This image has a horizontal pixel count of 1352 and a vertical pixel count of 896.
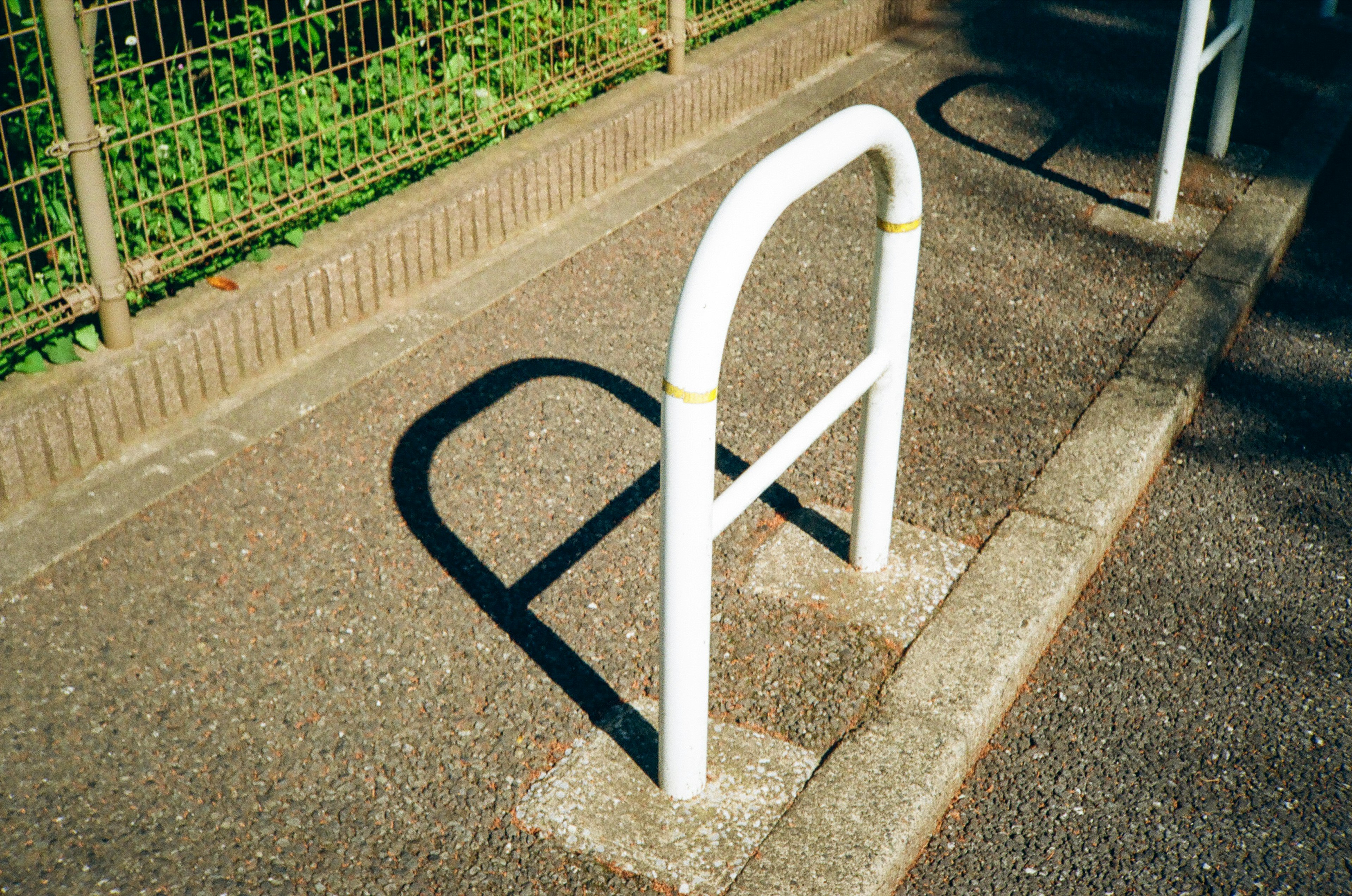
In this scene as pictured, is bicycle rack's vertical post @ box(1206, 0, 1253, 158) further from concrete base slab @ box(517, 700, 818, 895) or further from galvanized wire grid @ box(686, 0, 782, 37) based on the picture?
concrete base slab @ box(517, 700, 818, 895)

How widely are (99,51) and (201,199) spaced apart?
1.67 m

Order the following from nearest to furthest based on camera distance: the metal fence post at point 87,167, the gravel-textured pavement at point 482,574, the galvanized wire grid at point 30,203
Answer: the gravel-textured pavement at point 482,574, the metal fence post at point 87,167, the galvanized wire grid at point 30,203

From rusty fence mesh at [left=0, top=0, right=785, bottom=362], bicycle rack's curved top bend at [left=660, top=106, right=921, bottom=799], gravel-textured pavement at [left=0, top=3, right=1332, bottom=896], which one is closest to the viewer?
bicycle rack's curved top bend at [left=660, top=106, right=921, bottom=799]

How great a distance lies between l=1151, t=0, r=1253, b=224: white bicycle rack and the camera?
4520 millimetres

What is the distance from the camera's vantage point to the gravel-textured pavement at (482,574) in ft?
8.09

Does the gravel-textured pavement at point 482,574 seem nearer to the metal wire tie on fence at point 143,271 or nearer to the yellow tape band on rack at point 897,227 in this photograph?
the metal wire tie on fence at point 143,271

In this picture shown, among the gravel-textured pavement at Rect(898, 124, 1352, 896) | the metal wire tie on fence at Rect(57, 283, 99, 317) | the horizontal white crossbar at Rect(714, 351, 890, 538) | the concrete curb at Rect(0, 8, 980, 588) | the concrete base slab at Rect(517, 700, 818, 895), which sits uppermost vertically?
the horizontal white crossbar at Rect(714, 351, 890, 538)

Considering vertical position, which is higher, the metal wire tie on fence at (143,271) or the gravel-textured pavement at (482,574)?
the metal wire tie on fence at (143,271)

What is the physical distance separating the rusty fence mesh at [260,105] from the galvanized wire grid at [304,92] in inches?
0.5

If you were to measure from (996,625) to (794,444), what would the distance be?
0.79 m

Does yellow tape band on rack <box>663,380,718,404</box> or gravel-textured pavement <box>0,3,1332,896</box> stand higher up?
yellow tape band on rack <box>663,380,718,404</box>

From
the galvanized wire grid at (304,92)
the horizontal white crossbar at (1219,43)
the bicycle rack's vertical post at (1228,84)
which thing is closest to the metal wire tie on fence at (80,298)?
the galvanized wire grid at (304,92)

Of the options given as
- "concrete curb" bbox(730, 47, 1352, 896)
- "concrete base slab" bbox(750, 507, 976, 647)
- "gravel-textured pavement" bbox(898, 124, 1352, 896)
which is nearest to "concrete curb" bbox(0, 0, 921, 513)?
"concrete base slab" bbox(750, 507, 976, 647)

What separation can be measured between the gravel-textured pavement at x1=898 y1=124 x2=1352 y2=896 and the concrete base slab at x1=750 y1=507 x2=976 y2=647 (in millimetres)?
310
